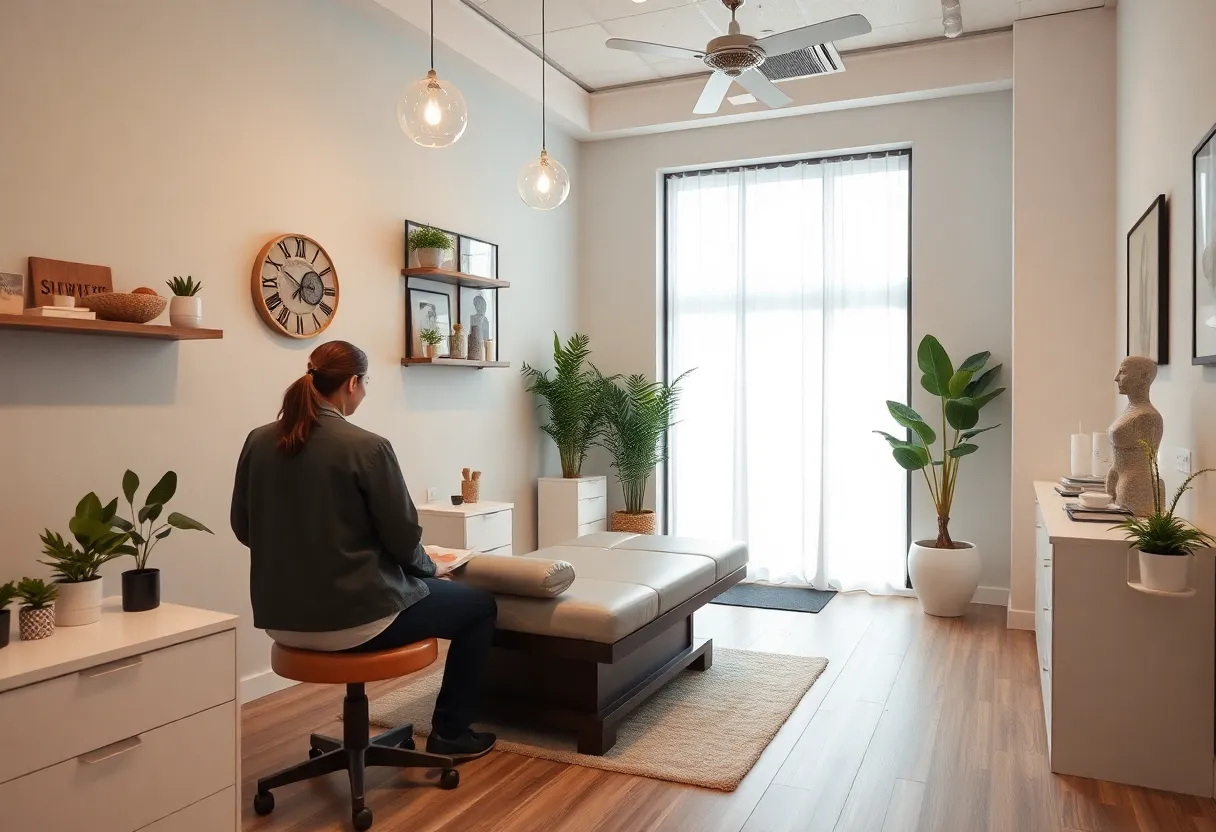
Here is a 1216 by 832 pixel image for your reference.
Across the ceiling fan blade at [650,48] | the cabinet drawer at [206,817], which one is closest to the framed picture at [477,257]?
the ceiling fan blade at [650,48]

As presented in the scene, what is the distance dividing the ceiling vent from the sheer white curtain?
4.56ft

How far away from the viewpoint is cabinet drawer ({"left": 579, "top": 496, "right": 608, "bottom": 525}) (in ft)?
18.5

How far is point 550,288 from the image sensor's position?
5.97 m

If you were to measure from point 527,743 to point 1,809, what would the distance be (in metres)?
1.60

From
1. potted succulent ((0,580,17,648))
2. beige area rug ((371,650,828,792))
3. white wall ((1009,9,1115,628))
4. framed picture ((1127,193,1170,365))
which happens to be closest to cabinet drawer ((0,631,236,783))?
potted succulent ((0,580,17,648))

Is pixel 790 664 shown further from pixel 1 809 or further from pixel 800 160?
pixel 800 160

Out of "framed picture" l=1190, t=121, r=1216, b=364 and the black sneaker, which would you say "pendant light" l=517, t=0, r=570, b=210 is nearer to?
the black sneaker

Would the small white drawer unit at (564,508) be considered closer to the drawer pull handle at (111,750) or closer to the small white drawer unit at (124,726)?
the small white drawer unit at (124,726)

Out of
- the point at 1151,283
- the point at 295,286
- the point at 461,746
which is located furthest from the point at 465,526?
the point at 1151,283

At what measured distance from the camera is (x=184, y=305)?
304cm

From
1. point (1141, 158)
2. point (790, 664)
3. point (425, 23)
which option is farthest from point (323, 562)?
point (1141, 158)

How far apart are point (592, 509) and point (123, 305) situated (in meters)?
3.44

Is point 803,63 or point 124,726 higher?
point 803,63

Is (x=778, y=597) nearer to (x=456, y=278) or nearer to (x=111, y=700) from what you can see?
(x=456, y=278)
